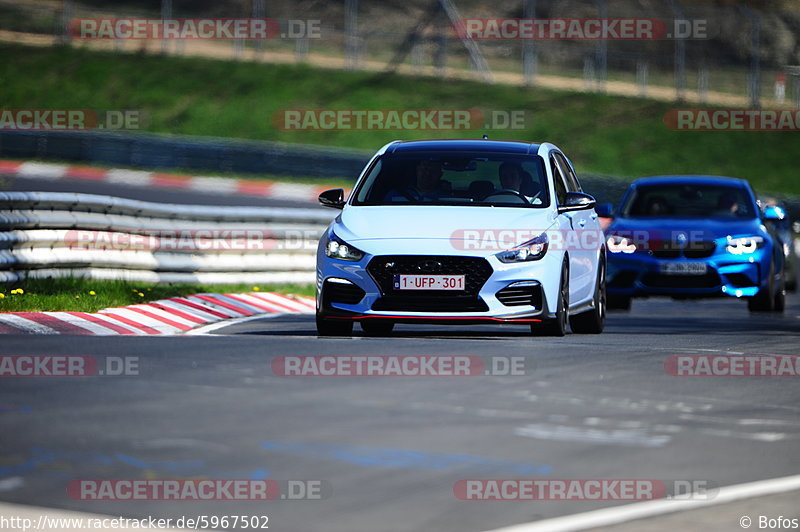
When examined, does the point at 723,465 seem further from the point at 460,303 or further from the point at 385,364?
the point at 460,303

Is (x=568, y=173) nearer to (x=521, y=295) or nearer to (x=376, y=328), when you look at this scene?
(x=376, y=328)

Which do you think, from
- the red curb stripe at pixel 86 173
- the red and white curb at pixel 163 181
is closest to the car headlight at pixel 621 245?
the red and white curb at pixel 163 181

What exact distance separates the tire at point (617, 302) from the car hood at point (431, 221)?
5186mm

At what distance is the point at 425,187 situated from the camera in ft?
43.2

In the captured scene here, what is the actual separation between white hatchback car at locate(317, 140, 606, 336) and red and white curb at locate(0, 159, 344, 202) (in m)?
22.7

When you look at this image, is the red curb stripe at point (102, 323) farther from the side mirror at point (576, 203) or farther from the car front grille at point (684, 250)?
the car front grille at point (684, 250)

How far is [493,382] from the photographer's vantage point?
959 cm

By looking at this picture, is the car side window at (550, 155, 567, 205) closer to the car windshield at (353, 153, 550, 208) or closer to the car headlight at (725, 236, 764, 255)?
the car windshield at (353, 153, 550, 208)

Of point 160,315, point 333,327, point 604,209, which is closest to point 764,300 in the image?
point 604,209

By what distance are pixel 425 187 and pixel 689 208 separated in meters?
6.45

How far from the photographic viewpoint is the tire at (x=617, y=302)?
17828 millimetres

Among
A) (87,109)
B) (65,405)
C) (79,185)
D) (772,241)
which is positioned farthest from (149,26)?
(65,405)

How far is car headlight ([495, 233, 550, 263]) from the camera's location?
1217 centimetres

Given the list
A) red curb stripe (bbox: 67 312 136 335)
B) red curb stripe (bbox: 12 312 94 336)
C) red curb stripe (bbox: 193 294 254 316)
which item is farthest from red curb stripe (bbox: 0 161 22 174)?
red curb stripe (bbox: 12 312 94 336)
